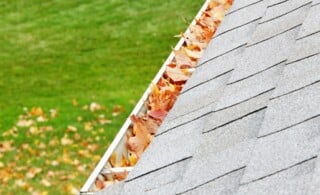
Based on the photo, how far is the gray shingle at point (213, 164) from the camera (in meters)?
2.13

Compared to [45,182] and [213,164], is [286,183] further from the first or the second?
[45,182]

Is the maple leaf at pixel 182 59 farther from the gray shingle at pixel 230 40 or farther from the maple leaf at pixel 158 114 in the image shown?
the gray shingle at pixel 230 40

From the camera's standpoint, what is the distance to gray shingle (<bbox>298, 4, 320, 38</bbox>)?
2.86 m

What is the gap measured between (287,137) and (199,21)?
347cm

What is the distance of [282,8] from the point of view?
335 centimetres

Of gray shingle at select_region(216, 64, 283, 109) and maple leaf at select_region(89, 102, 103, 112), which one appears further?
maple leaf at select_region(89, 102, 103, 112)

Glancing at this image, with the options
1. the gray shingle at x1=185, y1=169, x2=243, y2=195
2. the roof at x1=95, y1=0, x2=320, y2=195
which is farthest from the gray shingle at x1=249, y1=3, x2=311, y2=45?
the gray shingle at x1=185, y1=169, x2=243, y2=195

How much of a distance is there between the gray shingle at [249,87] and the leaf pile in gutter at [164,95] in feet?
2.72

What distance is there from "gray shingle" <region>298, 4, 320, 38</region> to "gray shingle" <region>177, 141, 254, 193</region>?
762 millimetres

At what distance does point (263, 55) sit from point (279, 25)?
31 centimetres

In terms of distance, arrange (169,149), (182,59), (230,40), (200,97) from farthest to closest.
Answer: (182,59), (230,40), (200,97), (169,149)

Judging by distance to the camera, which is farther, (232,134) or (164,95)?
(164,95)

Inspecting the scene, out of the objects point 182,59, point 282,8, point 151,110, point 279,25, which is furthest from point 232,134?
point 182,59

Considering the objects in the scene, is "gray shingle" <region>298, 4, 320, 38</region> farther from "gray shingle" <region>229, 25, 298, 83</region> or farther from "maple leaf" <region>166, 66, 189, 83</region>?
"maple leaf" <region>166, 66, 189, 83</region>
